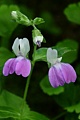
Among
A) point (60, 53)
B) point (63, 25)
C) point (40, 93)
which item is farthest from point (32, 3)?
point (60, 53)

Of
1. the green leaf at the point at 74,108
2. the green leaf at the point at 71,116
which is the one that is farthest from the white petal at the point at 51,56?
the green leaf at the point at 71,116

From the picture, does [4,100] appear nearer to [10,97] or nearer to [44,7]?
[10,97]

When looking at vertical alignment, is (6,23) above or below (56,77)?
above

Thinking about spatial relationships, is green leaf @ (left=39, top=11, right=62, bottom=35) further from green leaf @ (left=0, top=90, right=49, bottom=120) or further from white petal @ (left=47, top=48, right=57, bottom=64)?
white petal @ (left=47, top=48, right=57, bottom=64)

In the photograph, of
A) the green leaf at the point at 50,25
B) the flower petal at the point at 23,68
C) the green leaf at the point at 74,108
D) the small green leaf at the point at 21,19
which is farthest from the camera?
the green leaf at the point at 50,25

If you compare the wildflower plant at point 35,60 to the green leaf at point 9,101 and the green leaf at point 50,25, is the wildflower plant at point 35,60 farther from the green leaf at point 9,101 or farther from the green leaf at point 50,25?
the green leaf at point 50,25

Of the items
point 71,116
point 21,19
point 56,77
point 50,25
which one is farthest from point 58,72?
point 50,25

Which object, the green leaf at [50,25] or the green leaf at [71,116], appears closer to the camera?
the green leaf at [71,116]

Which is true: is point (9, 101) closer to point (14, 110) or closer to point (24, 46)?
point (14, 110)
